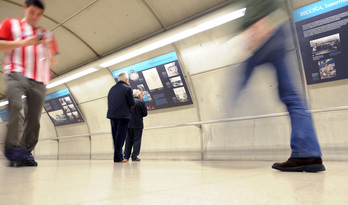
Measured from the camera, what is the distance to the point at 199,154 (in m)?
5.00

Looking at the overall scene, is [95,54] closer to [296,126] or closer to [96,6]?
[96,6]

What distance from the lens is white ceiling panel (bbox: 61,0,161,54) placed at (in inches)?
179

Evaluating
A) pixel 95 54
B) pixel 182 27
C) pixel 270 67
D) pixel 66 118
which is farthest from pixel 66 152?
pixel 270 67

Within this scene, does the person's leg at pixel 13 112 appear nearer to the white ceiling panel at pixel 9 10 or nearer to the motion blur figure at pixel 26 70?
the motion blur figure at pixel 26 70

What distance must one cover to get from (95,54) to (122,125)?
283 centimetres

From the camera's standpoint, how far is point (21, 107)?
92.4 inches

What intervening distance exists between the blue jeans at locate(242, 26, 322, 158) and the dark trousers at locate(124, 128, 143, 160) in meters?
2.98

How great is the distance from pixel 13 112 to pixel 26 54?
0.67 meters

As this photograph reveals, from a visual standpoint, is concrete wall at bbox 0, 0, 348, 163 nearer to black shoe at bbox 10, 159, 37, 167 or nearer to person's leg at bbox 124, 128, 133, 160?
black shoe at bbox 10, 159, 37, 167

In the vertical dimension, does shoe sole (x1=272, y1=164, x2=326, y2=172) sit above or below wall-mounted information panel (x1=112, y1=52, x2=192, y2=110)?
below

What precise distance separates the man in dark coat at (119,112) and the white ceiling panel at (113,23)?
155 cm

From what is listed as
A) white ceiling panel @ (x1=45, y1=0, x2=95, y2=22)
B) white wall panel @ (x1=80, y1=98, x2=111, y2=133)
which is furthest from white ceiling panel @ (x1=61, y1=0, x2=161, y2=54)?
white wall panel @ (x1=80, y1=98, x2=111, y2=133)

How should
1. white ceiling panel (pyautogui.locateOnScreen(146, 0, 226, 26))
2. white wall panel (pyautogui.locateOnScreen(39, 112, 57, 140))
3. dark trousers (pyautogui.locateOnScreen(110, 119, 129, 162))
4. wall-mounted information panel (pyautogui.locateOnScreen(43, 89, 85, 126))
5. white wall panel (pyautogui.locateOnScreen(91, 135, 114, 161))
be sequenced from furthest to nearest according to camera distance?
white wall panel (pyautogui.locateOnScreen(39, 112, 57, 140)) < wall-mounted information panel (pyautogui.locateOnScreen(43, 89, 85, 126)) < white wall panel (pyautogui.locateOnScreen(91, 135, 114, 161)) < white ceiling panel (pyautogui.locateOnScreen(146, 0, 226, 26)) < dark trousers (pyautogui.locateOnScreen(110, 119, 129, 162))

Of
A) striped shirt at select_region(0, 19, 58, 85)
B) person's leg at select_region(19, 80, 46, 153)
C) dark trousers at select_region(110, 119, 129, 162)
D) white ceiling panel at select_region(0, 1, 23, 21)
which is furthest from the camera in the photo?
white ceiling panel at select_region(0, 1, 23, 21)
